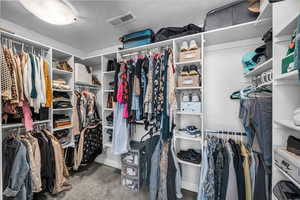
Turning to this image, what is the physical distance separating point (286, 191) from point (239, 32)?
4.86 ft

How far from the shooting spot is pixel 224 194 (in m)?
1.14

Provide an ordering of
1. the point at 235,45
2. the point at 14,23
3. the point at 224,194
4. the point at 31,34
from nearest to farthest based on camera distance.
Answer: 1. the point at 224,194
2. the point at 235,45
3. the point at 14,23
4. the point at 31,34

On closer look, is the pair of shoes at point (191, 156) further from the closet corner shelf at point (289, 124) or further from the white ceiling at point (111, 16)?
the white ceiling at point (111, 16)

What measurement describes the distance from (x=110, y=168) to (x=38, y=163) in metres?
1.16

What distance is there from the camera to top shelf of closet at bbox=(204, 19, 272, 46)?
3.91 ft

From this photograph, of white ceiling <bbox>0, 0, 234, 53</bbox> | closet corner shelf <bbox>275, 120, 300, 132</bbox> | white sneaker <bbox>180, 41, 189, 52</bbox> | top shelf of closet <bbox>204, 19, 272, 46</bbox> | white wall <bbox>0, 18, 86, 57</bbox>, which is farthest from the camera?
white wall <bbox>0, 18, 86, 57</bbox>

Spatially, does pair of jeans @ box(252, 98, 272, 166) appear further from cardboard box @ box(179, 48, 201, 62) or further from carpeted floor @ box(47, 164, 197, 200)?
carpeted floor @ box(47, 164, 197, 200)

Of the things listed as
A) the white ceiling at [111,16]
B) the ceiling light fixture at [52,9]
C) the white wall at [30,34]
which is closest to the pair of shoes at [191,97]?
the white ceiling at [111,16]

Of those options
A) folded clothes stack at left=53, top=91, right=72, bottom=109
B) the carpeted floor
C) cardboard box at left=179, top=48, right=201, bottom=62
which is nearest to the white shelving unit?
cardboard box at left=179, top=48, right=201, bottom=62

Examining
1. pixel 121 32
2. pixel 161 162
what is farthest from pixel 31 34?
pixel 161 162

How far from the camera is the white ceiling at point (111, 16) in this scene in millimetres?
1376

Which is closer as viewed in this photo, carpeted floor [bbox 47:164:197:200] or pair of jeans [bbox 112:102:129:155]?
carpeted floor [bbox 47:164:197:200]

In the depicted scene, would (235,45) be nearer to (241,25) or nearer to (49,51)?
(241,25)

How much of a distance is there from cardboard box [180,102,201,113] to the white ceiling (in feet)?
3.87
